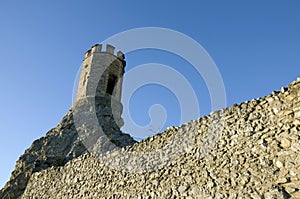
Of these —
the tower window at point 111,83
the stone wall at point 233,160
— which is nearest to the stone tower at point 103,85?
the tower window at point 111,83

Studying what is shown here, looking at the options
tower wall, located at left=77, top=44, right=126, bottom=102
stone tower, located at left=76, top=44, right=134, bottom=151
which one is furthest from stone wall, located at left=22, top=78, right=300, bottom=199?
tower wall, located at left=77, top=44, right=126, bottom=102

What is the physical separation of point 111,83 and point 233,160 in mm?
17612

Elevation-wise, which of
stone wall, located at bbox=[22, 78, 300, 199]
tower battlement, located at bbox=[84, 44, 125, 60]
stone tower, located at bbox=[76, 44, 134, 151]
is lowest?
stone wall, located at bbox=[22, 78, 300, 199]

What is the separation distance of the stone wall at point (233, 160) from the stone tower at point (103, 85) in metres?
11.2

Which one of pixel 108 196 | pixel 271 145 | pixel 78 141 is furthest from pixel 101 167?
pixel 78 141

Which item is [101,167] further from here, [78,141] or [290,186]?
[78,141]

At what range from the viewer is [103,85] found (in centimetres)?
2095

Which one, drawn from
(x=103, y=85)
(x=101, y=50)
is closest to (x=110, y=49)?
(x=101, y=50)

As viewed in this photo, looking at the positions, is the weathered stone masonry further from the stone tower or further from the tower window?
Answer: the tower window

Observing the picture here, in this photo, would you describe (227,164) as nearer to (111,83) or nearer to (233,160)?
(233,160)

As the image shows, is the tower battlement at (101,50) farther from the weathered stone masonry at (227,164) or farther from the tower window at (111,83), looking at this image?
the weathered stone masonry at (227,164)

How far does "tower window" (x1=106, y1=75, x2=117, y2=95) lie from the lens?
71.1ft

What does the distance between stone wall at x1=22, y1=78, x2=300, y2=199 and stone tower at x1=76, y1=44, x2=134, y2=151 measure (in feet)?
36.8

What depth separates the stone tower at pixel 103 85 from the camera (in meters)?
19.8
